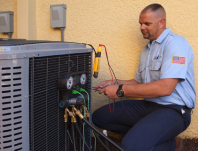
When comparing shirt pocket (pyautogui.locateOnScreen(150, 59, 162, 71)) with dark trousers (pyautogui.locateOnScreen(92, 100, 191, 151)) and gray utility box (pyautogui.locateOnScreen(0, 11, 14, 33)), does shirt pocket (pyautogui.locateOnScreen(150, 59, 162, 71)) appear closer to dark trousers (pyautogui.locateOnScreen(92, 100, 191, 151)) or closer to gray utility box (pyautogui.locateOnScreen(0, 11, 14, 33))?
dark trousers (pyautogui.locateOnScreen(92, 100, 191, 151))

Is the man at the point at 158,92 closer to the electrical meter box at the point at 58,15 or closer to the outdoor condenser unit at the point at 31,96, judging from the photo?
the outdoor condenser unit at the point at 31,96

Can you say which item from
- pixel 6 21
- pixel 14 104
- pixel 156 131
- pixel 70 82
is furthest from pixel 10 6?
pixel 156 131

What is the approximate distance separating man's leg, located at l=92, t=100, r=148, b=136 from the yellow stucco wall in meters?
0.33

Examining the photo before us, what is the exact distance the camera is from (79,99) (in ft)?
4.82

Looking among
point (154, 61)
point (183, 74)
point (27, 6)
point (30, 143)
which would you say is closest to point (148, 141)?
point (183, 74)

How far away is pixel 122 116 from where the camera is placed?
2.15m

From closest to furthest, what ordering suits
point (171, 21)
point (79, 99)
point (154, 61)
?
point (79, 99), point (154, 61), point (171, 21)

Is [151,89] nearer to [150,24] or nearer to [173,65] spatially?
[173,65]

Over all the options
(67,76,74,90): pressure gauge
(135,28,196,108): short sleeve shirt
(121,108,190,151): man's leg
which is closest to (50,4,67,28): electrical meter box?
(135,28,196,108): short sleeve shirt

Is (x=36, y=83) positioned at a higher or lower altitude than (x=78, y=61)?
lower

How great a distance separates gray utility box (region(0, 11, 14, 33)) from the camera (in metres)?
2.93

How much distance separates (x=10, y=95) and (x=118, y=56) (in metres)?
1.49

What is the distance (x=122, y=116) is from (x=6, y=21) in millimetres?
2039

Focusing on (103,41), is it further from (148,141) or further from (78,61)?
(148,141)
